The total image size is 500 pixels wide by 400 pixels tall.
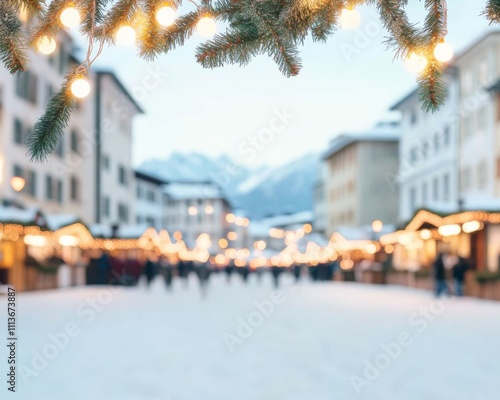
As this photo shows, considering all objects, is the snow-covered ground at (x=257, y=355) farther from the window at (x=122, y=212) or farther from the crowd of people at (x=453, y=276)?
the window at (x=122, y=212)

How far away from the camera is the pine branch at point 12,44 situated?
438 centimetres

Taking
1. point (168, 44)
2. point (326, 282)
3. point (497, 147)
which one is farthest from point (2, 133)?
point (168, 44)

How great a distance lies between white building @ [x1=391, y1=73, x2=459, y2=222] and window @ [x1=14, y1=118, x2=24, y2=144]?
1785 centimetres

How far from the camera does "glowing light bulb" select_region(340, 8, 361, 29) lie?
475cm

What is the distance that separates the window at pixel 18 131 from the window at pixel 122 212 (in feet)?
64.5

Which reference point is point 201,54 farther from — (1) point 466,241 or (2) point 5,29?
(1) point 466,241

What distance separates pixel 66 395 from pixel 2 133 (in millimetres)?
27404

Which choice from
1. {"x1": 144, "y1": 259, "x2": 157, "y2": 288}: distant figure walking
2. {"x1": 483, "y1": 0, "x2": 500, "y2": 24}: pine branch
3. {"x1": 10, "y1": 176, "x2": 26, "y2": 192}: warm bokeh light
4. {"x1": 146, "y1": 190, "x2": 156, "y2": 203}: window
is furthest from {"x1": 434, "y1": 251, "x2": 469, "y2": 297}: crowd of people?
{"x1": 146, "y1": 190, "x2": 156, "y2": 203}: window

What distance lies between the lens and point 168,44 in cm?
471

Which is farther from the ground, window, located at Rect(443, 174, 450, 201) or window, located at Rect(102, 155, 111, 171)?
window, located at Rect(102, 155, 111, 171)

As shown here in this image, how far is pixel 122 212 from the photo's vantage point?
56.0m

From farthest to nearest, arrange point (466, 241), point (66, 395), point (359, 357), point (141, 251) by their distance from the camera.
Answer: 1. point (141, 251)
2. point (466, 241)
3. point (359, 357)
4. point (66, 395)

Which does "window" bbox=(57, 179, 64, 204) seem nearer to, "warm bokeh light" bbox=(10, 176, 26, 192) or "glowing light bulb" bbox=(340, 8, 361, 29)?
"warm bokeh light" bbox=(10, 176, 26, 192)

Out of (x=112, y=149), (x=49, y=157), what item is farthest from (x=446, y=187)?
(x=49, y=157)
